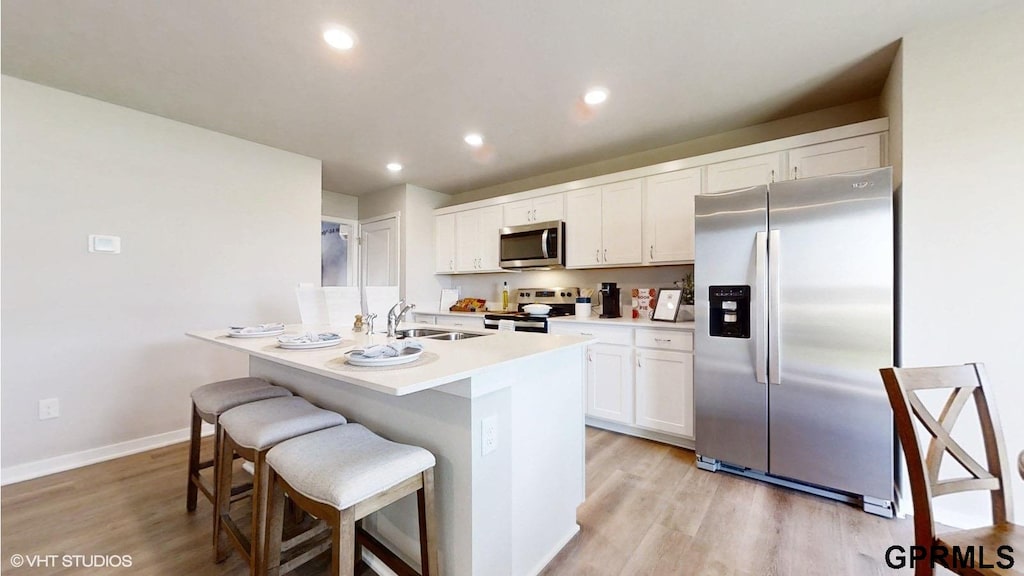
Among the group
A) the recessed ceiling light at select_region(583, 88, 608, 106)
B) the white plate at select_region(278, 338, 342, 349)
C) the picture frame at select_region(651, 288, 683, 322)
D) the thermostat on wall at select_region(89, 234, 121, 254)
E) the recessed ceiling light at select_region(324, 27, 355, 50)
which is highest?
the recessed ceiling light at select_region(583, 88, 608, 106)

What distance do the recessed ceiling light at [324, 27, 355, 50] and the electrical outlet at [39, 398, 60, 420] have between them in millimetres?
2902

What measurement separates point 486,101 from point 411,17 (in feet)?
2.82

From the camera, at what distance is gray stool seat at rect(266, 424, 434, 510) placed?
108cm

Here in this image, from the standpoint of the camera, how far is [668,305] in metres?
3.02

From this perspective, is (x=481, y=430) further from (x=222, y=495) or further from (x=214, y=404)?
(x=214, y=404)

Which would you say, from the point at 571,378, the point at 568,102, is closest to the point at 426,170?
the point at 568,102

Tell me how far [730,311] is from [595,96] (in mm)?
1625

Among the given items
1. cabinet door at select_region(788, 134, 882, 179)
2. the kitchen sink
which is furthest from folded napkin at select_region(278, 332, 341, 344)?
cabinet door at select_region(788, 134, 882, 179)

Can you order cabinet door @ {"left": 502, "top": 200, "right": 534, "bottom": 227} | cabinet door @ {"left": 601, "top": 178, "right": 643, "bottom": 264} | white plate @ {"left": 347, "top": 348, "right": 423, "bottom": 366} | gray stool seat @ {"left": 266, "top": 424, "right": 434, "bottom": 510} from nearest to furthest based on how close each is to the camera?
gray stool seat @ {"left": 266, "top": 424, "right": 434, "bottom": 510} → white plate @ {"left": 347, "top": 348, "right": 423, "bottom": 366} → cabinet door @ {"left": 601, "top": 178, "right": 643, "bottom": 264} → cabinet door @ {"left": 502, "top": 200, "right": 534, "bottom": 227}

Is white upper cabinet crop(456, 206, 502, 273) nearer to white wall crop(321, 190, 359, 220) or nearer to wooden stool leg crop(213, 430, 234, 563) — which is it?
white wall crop(321, 190, 359, 220)

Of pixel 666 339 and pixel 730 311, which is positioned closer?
pixel 730 311

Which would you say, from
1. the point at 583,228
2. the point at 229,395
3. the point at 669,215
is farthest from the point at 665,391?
the point at 229,395

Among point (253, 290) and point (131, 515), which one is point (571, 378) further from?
point (253, 290)

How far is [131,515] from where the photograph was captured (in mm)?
1964
